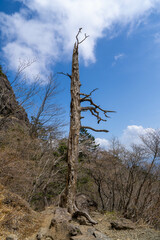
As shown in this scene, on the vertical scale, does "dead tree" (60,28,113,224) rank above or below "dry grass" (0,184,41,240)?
above

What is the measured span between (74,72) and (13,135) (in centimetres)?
867

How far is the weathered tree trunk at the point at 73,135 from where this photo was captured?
6109 millimetres

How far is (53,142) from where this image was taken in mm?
14766

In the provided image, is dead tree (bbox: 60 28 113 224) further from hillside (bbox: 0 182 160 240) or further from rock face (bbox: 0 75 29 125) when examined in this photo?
rock face (bbox: 0 75 29 125)

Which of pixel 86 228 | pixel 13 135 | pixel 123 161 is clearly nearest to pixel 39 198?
pixel 13 135

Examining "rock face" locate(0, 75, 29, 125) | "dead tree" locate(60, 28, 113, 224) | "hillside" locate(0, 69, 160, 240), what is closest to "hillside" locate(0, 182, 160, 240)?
"hillside" locate(0, 69, 160, 240)

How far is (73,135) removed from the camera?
657 cm

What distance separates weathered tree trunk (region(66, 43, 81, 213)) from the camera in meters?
6.11

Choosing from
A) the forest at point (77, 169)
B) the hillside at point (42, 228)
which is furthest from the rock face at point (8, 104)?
the hillside at point (42, 228)

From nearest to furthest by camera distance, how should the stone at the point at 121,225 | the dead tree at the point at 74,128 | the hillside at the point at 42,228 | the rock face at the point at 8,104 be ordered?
1. the hillside at the point at 42,228
2. the stone at the point at 121,225
3. the dead tree at the point at 74,128
4. the rock face at the point at 8,104

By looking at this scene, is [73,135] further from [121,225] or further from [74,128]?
[121,225]

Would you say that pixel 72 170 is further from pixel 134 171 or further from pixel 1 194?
pixel 134 171

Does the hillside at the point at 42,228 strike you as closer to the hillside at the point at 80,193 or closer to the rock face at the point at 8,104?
the hillside at the point at 80,193

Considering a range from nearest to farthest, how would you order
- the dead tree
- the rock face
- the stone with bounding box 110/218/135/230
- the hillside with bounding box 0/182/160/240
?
1. the hillside with bounding box 0/182/160/240
2. the stone with bounding box 110/218/135/230
3. the dead tree
4. the rock face
